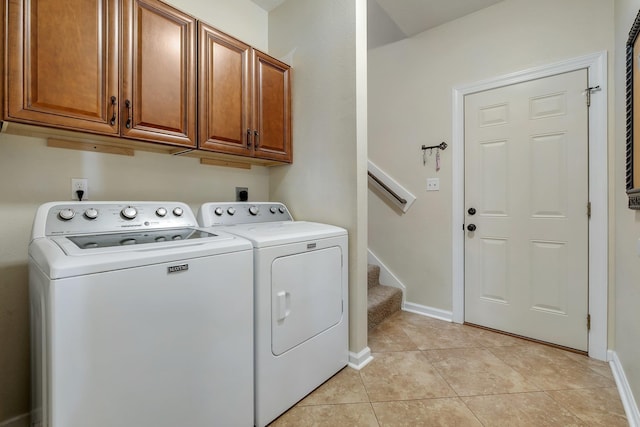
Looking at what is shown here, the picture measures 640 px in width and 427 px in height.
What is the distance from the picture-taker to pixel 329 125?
6.36 feet

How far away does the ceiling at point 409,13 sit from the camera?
2.26m

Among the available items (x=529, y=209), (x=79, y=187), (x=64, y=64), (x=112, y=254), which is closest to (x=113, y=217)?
(x=79, y=187)

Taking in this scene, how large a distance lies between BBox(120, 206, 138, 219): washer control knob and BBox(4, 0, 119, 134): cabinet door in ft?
1.25

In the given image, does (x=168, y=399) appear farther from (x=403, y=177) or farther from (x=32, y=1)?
(x=403, y=177)

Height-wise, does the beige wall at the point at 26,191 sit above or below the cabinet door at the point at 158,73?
below

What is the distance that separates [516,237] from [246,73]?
232 centimetres

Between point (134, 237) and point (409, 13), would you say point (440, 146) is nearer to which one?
point (409, 13)

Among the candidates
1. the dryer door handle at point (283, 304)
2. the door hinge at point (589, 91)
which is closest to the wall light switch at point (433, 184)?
the door hinge at point (589, 91)

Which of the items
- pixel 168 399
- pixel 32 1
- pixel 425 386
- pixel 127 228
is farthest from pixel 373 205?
pixel 32 1

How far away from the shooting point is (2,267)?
1306 millimetres

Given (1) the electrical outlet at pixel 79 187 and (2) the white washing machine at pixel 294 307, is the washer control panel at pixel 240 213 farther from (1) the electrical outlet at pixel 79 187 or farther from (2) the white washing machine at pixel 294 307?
(1) the electrical outlet at pixel 79 187

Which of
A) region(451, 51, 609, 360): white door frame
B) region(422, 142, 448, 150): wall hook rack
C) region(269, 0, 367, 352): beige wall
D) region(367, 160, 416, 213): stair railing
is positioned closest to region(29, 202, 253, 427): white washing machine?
region(269, 0, 367, 352): beige wall

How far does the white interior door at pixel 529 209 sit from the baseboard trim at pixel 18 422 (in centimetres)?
288

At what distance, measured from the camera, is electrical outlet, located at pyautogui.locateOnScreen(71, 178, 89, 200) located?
1.47 metres
